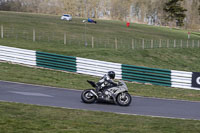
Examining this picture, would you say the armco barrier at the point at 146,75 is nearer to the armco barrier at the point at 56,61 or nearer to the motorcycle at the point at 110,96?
the armco barrier at the point at 56,61

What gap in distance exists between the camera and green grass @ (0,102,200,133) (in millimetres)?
8789

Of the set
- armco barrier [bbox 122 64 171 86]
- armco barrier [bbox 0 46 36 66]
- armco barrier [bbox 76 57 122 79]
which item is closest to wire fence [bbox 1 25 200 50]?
armco barrier [bbox 0 46 36 66]

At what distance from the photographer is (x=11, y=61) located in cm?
2492

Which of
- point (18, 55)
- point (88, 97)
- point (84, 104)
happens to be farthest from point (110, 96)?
point (18, 55)

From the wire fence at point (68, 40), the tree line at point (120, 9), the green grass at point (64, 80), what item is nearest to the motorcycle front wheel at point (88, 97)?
the green grass at point (64, 80)

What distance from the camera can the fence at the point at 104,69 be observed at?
22272 mm

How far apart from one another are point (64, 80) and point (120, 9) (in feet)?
387

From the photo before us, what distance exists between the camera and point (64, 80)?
21.1m

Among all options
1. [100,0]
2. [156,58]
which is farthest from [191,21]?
[156,58]

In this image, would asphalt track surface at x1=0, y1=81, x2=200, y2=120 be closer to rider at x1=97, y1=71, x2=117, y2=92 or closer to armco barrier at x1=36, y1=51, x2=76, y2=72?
rider at x1=97, y1=71, x2=117, y2=92

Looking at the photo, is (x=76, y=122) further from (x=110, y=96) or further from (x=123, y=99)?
(x=123, y=99)

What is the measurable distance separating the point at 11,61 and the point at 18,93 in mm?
10332

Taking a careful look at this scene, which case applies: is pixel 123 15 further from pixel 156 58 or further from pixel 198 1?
pixel 156 58

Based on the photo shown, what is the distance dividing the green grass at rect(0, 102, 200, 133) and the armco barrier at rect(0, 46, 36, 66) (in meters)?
12.4
